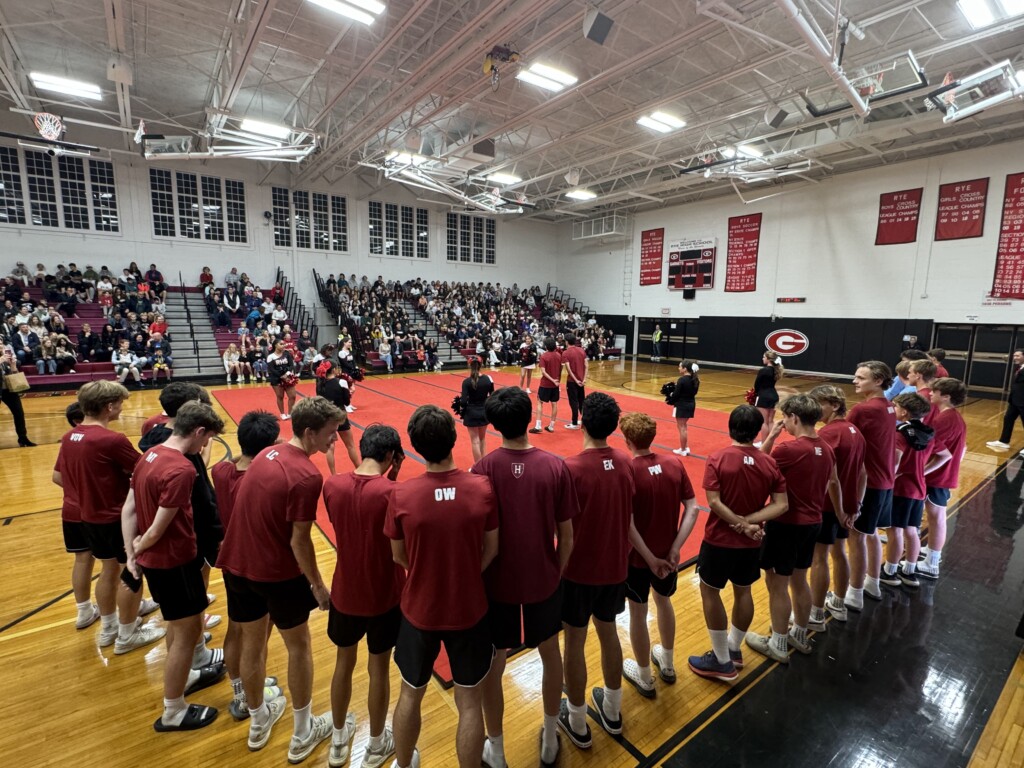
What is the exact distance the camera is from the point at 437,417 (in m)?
1.90

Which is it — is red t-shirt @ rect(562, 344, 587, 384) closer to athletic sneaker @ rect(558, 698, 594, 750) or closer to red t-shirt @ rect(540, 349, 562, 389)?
red t-shirt @ rect(540, 349, 562, 389)

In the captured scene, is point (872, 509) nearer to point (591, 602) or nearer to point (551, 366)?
point (591, 602)

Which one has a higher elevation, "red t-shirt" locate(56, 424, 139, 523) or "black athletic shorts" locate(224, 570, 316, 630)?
"red t-shirt" locate(56, 424, 139, 523)

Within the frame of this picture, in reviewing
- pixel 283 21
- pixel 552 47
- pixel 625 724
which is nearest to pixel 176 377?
pixel 283 21

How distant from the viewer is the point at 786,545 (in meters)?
2.93

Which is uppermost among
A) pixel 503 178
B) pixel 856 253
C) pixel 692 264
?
pixel 503 178

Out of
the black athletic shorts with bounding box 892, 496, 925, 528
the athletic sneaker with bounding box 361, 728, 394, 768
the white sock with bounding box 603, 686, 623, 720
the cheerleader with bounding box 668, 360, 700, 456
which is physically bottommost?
the athletic sneaker with bounding box 361, 728, 394, 768

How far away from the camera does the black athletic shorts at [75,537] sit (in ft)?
10.2

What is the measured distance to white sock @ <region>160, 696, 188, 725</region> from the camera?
2.51 metres

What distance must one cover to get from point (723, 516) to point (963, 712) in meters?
1.86

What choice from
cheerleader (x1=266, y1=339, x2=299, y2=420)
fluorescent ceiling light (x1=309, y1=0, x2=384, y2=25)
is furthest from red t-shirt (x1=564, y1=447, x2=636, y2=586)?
fluorescent ceiling light (x1=309, y1=0, x2=384, y2=25)

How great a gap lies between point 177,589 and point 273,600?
0.65 meters

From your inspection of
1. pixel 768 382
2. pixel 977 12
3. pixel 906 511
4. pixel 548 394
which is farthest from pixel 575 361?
pixel 977 12

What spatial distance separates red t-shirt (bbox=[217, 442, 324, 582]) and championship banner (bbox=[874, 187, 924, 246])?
21.0 m
